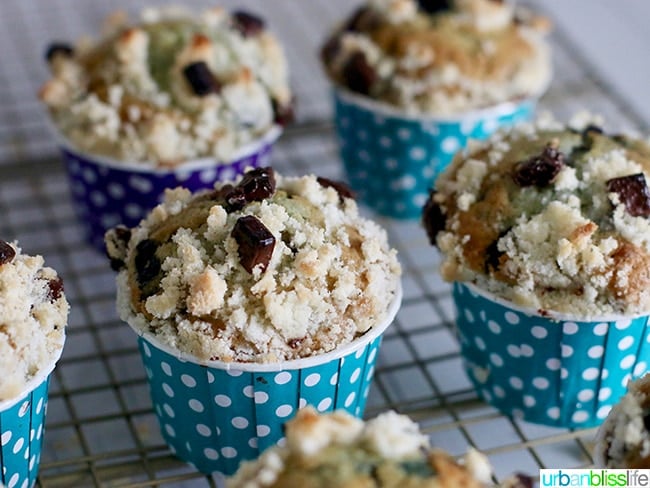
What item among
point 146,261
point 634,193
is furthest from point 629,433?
point 146,261

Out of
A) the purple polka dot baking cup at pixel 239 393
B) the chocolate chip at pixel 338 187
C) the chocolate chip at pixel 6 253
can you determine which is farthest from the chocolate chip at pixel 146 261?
the chocolate chip at pixel 338 187

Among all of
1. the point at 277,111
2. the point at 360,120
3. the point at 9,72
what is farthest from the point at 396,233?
the point at 9,72

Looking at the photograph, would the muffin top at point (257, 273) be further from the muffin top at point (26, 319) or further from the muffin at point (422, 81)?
the muffin at point (422, 81)

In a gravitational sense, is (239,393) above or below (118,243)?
below

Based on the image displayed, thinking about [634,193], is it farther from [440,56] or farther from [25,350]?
[25,350]

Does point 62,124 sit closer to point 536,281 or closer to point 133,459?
point 133,459
